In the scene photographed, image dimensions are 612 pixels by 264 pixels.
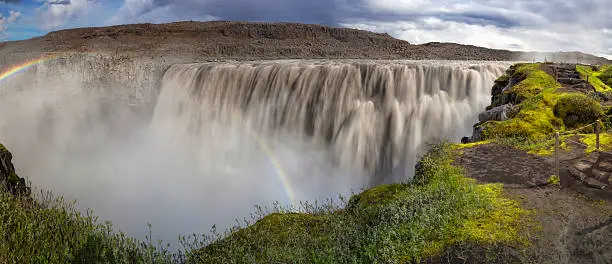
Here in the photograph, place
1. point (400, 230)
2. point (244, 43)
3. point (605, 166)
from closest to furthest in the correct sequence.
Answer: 1. point (400, 230)
2. point (605, 166)
3. point (244, 43)

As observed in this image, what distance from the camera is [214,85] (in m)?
33.5

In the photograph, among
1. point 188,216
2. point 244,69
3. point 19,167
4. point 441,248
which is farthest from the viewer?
point 244,69

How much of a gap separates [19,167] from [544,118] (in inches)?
1294

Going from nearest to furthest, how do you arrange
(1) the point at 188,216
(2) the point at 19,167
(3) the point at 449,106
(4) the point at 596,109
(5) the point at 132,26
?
(4) the point at 596,109, (1) the point at 188,216, (3) the point at 449,106, (2) the point at 19,167, (5) the point at 132,26

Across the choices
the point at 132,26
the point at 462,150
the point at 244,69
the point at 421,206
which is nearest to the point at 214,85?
the point at 244,69

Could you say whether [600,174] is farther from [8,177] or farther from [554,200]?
[8,177]

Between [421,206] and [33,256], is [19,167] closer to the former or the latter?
[33,256]

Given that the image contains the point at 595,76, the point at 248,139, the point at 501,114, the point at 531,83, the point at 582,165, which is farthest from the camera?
the point at 248,139

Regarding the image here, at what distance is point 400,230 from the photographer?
25.6 ft

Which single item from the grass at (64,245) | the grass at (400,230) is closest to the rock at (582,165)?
the grass at (400,230)

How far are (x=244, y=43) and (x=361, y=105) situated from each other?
6602cm

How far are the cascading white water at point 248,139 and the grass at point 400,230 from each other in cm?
1080

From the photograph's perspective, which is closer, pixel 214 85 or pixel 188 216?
pixel 188 216

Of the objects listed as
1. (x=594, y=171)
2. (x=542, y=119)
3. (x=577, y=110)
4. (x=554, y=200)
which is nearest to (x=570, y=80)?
(x=577, y=110)
